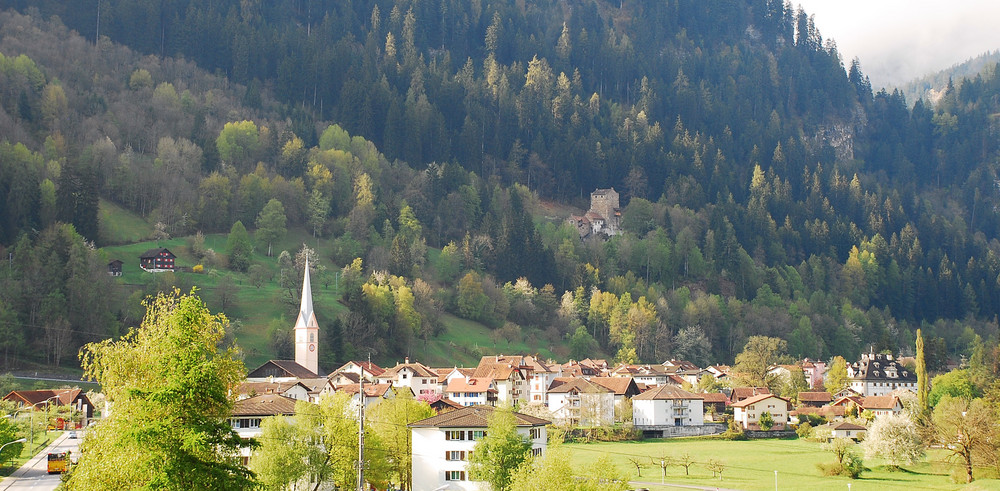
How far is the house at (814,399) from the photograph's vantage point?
120 metres

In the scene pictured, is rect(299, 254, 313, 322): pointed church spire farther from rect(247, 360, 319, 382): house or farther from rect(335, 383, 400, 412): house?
rect(335, 383, 400, 412): house

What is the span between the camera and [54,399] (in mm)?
88250

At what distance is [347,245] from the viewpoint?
→ 492 feet

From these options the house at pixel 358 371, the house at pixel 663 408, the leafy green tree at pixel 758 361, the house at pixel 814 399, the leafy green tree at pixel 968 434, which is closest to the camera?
the leafy green tree at pixel 968 434

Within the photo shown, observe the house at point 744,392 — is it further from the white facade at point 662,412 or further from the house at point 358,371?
the house at point 358,371

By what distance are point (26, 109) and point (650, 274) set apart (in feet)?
295

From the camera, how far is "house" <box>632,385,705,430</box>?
330 ft

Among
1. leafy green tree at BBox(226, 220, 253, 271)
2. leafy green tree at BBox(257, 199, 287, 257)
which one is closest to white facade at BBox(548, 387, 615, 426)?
leafy green tree at BBox(226, 220, 253, 271)

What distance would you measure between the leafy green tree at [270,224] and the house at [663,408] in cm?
5983

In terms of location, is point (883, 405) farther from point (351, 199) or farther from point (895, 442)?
point (351, 199)

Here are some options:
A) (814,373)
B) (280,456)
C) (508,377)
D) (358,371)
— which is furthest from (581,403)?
(814,373)

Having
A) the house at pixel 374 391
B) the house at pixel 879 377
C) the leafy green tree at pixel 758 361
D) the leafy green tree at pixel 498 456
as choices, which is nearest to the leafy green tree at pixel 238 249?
the house at pixel 374 391

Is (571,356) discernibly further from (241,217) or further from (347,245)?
(241,217)

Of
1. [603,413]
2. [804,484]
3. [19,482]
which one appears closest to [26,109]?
[603,413]
